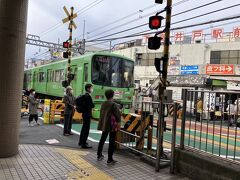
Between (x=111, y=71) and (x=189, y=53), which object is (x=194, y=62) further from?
(x=111, y=71)

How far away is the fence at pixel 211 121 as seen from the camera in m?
5.34

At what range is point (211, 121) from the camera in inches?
229

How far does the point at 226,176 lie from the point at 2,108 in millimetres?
4747

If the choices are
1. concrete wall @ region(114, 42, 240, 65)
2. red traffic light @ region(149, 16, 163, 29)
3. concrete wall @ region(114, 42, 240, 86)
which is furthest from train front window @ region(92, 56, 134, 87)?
concrete wall @ region(114, 42, 240, 65)

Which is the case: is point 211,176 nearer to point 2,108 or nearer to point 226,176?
point 226,176

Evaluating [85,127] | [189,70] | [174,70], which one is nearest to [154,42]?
[85,127]

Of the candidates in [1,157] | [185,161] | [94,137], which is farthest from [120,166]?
[94,137]

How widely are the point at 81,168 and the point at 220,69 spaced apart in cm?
2653

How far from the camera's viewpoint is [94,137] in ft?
33.9

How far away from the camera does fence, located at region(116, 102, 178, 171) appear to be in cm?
642

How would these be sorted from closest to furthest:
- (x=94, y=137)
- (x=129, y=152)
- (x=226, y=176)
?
(x=226, y=176)
(x=129, y=152)
(x=94, y=137)

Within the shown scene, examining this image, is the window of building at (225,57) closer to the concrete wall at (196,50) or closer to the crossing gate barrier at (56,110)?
the concrete wall at (196,50)

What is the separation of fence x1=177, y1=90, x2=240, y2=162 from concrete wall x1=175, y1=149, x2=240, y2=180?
21 cm

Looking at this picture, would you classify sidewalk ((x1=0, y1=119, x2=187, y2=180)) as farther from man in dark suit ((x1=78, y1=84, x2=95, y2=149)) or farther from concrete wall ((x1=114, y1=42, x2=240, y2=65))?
concrete wall ((x1=114, y1=42, x2=240, y2=65))
